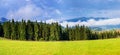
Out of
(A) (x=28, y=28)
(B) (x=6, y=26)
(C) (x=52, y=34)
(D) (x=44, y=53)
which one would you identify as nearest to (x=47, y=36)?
(C) (x=52, y=34)

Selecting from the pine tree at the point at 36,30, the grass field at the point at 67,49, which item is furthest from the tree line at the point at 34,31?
the grass field at the point at 67,49

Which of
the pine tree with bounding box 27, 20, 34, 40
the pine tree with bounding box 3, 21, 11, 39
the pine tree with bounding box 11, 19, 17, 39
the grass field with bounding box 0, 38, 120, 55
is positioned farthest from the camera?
the pine tree with bounding box 27, 20, 34, 40

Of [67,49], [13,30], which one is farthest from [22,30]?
[67,49]

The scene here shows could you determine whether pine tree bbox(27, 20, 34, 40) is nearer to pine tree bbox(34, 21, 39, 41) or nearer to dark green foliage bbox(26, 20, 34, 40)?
dark green foliage bbox(26, 20, 34, 40)

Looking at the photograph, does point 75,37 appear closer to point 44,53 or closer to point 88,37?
point 88,37

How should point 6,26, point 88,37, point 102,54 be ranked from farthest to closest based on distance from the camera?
point 88,37
point 6,26
point 102,54

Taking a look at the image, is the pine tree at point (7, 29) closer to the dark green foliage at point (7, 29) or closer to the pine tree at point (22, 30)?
the dark green foliage at point (7, 29)

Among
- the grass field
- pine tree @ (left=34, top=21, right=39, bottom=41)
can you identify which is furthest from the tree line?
the grass field

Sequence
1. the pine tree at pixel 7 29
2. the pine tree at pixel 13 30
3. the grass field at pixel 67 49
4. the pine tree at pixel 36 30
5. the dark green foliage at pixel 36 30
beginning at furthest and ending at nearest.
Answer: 1. the dark green foliage at pixel 36 30
2. the pine tree at pixel 36 30
3. the pine tree at pixel 13 30
4. the pine tree at pixel 7 29
5. the grass field at pixel 67 49

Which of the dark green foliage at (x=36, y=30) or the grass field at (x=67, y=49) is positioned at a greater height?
the dark green foliage at (x=36, y=30)

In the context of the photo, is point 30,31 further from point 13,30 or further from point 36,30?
point 13,30

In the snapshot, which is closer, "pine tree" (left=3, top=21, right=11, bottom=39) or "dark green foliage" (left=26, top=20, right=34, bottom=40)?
"pine tree" (left=3, top=21, right=11, bottom=39)

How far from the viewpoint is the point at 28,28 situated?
554 feet

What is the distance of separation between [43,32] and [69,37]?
2098cm
